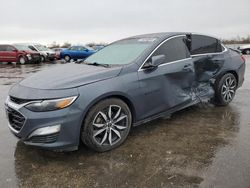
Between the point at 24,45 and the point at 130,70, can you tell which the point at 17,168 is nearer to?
the point at 130,70

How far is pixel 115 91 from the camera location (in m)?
3.78

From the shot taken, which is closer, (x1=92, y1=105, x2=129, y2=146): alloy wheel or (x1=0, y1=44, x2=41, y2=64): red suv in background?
(x1=92, y1=105, x2=129, y2=146): alloy wheel

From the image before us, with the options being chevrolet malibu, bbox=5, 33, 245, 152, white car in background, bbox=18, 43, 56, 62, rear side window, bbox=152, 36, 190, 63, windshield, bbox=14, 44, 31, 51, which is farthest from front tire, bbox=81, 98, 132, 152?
white car in background, bbox=18, 43, 56, 62

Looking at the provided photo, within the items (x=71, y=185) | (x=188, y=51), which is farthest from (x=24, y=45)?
(x=71, y=185)

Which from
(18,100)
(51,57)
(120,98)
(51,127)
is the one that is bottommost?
(51,57)

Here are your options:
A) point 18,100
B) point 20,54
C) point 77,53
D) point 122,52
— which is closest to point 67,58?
point 77,53

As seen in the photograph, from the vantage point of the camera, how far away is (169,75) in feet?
14.8

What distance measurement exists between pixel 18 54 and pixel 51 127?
67.4 ft

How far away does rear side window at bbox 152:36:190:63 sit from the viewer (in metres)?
4.61

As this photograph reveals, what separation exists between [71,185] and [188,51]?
3.25 meters

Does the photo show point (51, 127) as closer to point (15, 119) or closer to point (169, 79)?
point (15, 119)

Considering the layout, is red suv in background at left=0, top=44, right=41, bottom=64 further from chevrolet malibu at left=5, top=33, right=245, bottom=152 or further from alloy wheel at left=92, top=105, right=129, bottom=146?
alloy wheel at left=92, top=105, right=129, bottom=146

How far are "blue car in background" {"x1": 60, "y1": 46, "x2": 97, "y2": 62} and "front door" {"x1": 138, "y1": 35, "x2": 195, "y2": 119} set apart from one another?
65.8 ft

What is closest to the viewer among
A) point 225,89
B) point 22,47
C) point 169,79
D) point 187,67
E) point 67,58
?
point 169,79
